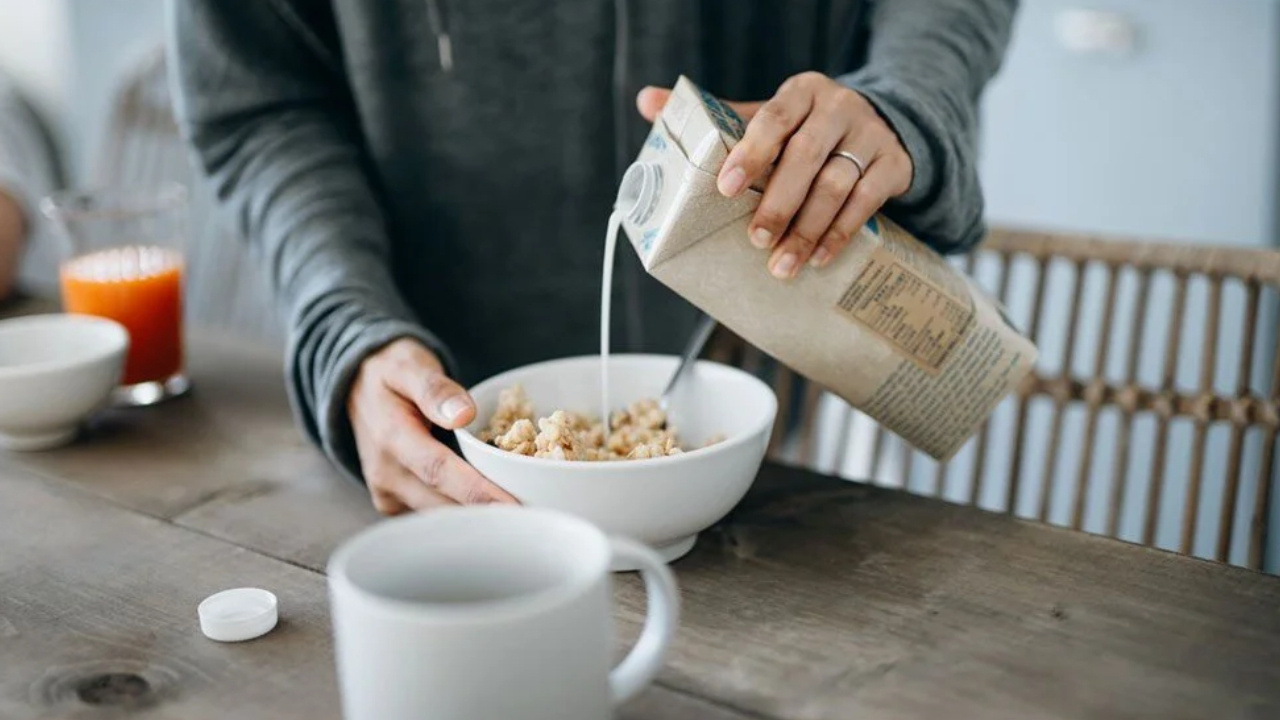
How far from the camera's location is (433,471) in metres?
0.85

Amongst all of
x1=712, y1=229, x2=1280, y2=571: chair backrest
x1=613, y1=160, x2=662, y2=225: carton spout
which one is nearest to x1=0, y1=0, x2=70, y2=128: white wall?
x1=712, y1=229, x2=1280, y2=571: chair backrest

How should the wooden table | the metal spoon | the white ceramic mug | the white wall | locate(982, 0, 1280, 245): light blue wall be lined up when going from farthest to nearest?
the white wall < locate(982, 0, 1280, 245): light blue wall < the metal spoon < the wooden table < the white ceramic mug

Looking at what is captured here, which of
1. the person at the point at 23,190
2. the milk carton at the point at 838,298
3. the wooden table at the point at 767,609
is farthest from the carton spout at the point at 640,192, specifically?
the person at the point at 23,190

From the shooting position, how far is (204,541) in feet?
2.94

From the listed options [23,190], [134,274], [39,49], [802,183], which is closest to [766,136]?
[802,183]

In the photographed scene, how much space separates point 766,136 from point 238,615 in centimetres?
42

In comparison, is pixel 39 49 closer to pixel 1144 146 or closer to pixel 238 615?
pixel 1144 146

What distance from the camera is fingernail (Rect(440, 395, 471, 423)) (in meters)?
0.84

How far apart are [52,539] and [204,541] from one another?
109 millimetres

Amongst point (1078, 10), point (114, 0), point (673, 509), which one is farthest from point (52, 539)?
point (114, 0)

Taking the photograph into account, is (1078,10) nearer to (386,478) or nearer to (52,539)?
(386,478)

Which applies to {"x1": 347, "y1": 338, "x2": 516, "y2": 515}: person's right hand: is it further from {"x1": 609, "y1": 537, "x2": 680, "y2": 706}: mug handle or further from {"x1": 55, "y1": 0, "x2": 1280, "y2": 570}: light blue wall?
{"x1": 55, "y1": 0, "x2": 1280, "y2": 570}: light blue wall

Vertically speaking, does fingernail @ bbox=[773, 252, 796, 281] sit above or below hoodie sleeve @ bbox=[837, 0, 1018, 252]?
below

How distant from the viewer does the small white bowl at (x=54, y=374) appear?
1.04 m
